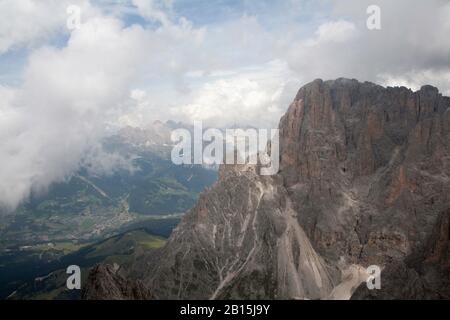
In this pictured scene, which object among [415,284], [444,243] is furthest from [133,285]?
[444,243]
